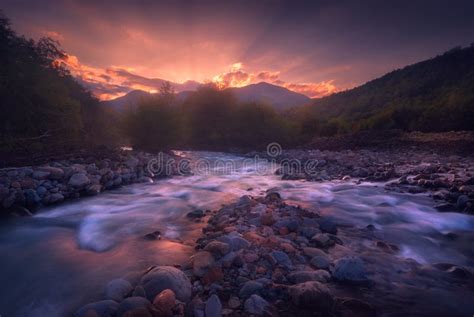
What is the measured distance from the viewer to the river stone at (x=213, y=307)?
2516mm

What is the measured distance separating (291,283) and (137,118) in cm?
1864

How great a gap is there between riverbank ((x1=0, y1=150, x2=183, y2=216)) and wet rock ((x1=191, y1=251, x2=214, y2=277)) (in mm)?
5587

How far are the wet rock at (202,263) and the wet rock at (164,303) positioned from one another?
2.00 ft

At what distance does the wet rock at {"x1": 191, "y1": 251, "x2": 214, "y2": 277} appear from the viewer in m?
3.23

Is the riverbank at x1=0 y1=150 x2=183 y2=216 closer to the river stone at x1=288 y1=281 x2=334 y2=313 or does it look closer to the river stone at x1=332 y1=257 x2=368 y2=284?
the river stone at x1=288 y1=281 x2=334 y2=313

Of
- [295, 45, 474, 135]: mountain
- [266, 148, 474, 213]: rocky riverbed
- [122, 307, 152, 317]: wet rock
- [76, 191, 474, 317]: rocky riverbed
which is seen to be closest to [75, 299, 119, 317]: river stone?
[76, 191, 474, 317]: rocky riverbed

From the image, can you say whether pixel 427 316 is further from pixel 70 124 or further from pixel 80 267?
pixel 70 124

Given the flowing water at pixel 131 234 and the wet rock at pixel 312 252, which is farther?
the wet rock at pixel 312 252

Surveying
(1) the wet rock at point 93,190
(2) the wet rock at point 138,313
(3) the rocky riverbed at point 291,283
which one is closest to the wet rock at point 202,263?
(3) the rocky riverbed at point 291,283

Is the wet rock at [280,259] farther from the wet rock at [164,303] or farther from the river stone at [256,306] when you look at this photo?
the wet rock at [164,303]

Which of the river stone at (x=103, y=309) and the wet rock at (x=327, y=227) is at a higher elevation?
the wet rock at (x=327, y=227)

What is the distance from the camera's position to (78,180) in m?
8.17

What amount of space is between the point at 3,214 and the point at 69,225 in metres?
1.93

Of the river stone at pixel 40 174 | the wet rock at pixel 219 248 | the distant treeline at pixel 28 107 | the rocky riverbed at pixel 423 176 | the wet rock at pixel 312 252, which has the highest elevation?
the distant treeline at pixel 28 107
